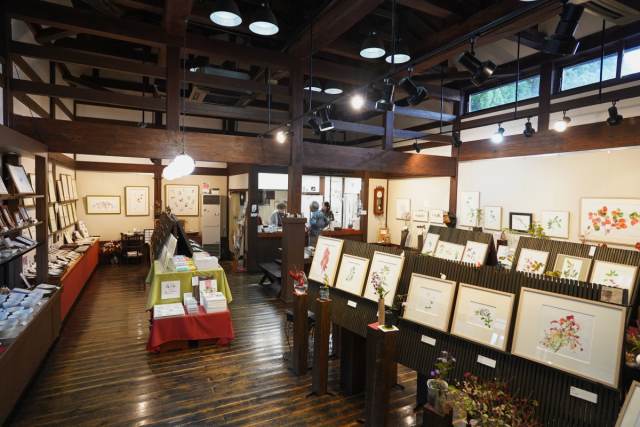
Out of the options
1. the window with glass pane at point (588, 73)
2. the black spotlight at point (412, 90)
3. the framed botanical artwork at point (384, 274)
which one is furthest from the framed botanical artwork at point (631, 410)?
the window with glass pane at point (588, 73)

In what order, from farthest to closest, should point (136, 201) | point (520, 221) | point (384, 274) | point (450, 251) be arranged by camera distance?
point (136, 201)
point (520, 221)
point (450, 251)
point (384, 274)

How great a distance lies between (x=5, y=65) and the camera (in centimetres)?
423

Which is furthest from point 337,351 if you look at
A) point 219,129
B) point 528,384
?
point 219,129

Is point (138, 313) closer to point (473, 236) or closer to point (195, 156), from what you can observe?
point (195, 156)

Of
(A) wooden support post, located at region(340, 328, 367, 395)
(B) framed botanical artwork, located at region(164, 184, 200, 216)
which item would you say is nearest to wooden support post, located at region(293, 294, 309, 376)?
(A) wooden support post, located at region(340, 328, 367, 395)

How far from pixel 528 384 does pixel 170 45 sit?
5.55m

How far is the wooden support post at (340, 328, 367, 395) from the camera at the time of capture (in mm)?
3354

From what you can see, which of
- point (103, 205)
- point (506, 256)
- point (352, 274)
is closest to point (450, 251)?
point (506, 256)

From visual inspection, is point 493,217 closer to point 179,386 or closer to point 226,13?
point 226,13

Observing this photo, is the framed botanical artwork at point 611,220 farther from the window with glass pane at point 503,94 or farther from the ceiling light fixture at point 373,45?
the ceiling light fixture at point 373,45

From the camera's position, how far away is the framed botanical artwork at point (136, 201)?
9.46 m

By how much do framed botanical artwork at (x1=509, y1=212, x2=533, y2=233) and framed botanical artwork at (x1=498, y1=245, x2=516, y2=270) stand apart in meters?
1.09

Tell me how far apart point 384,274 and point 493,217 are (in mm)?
5348

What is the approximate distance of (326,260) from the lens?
11.9 feet
